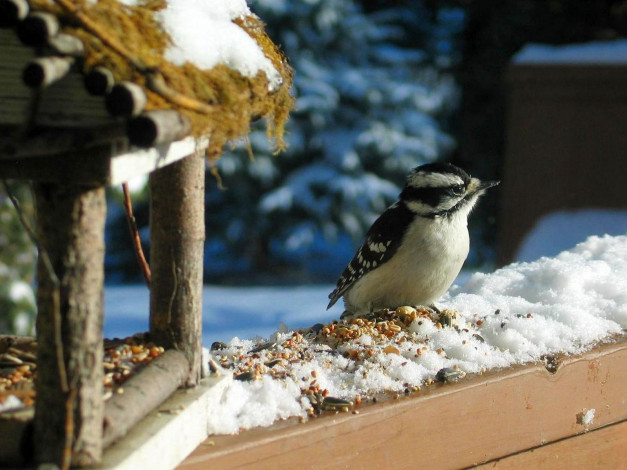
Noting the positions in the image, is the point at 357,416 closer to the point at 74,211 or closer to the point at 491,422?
the point at 491,422

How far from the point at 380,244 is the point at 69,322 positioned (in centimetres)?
262

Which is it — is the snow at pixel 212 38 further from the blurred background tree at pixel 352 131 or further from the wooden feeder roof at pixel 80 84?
the blurred background tree at pixel 352 131

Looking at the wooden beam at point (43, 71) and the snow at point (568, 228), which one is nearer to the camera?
the wooden beam at point (43, 71)

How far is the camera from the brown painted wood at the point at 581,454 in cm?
307

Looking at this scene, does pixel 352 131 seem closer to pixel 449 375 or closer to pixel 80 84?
pixel 449 375

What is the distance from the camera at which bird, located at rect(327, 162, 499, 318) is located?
4.05 m

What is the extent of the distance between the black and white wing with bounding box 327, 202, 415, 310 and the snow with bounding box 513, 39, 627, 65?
6437mm

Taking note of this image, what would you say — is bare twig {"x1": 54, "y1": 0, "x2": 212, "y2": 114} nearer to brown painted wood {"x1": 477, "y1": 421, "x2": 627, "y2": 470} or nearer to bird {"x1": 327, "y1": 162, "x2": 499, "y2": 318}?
brown painted wood {"x1": 477, "y1": 421, "x2": 627, "y2": 470}

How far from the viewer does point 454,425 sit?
2850 millimetres

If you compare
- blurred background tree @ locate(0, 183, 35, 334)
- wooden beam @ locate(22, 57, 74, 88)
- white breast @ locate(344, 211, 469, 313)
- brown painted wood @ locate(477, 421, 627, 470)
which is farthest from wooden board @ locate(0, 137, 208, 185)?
blurred background tree @ locate(0, 183, 35, 334)

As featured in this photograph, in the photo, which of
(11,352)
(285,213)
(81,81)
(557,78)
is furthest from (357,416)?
(285,213)

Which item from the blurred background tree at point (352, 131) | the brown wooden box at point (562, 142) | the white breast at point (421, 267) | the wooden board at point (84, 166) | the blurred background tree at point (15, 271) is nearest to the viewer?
the wooden board at point (84, 166)

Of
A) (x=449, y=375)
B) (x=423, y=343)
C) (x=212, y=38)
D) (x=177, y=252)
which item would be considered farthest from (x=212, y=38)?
(x=423, y=343)

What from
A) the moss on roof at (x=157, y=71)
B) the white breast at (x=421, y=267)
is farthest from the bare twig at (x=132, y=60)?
the white breast at (x=421, y=267)
